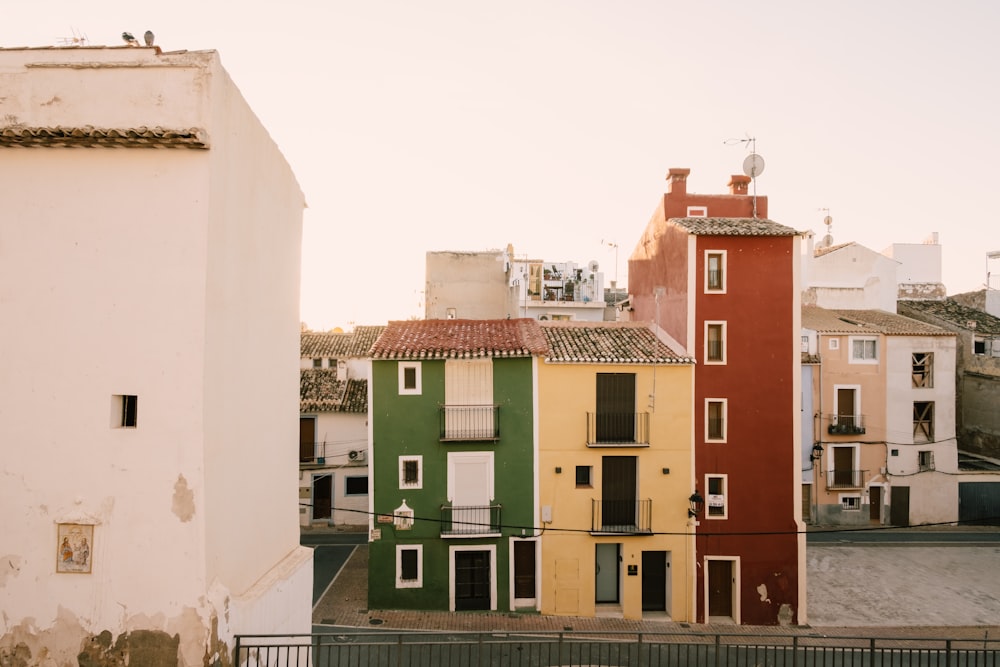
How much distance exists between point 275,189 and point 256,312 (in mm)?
2267

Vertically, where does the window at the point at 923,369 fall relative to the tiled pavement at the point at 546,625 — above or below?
above

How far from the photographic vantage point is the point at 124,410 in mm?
7324

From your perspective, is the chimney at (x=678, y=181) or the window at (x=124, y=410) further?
the chimney at (x=678, y=181)

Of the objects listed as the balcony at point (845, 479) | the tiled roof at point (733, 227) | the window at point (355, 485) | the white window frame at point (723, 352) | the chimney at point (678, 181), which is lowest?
the window at point (355, 485)

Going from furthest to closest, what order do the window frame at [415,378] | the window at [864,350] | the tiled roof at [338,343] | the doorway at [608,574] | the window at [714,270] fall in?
the tiled roof at [338,343] → the window at [864,350] → the doorway at [608,574] → the window at [714,270] → the window frame at [415,378]

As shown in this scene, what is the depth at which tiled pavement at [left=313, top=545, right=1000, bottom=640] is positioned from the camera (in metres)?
17.5

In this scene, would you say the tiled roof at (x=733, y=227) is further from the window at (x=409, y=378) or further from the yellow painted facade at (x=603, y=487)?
the window at (x=409, y=378)

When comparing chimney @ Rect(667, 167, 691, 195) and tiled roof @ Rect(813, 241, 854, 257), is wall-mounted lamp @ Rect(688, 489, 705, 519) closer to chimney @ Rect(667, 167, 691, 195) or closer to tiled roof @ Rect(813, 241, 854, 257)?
chimney @ Rect(667, 167, 691, 195)

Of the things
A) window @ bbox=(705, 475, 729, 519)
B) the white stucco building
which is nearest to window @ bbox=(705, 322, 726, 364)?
window @ bbox=(705, 475, 729, 519)

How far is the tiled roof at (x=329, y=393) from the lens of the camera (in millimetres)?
28109

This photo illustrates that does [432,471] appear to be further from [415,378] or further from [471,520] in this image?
[415,378]

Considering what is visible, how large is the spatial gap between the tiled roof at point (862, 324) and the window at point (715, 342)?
11475 mm

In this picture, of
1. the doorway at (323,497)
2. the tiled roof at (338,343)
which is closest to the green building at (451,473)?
the doorway at (323,497)

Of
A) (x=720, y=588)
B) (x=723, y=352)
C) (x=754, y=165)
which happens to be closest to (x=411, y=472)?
(x=720, y=588)
